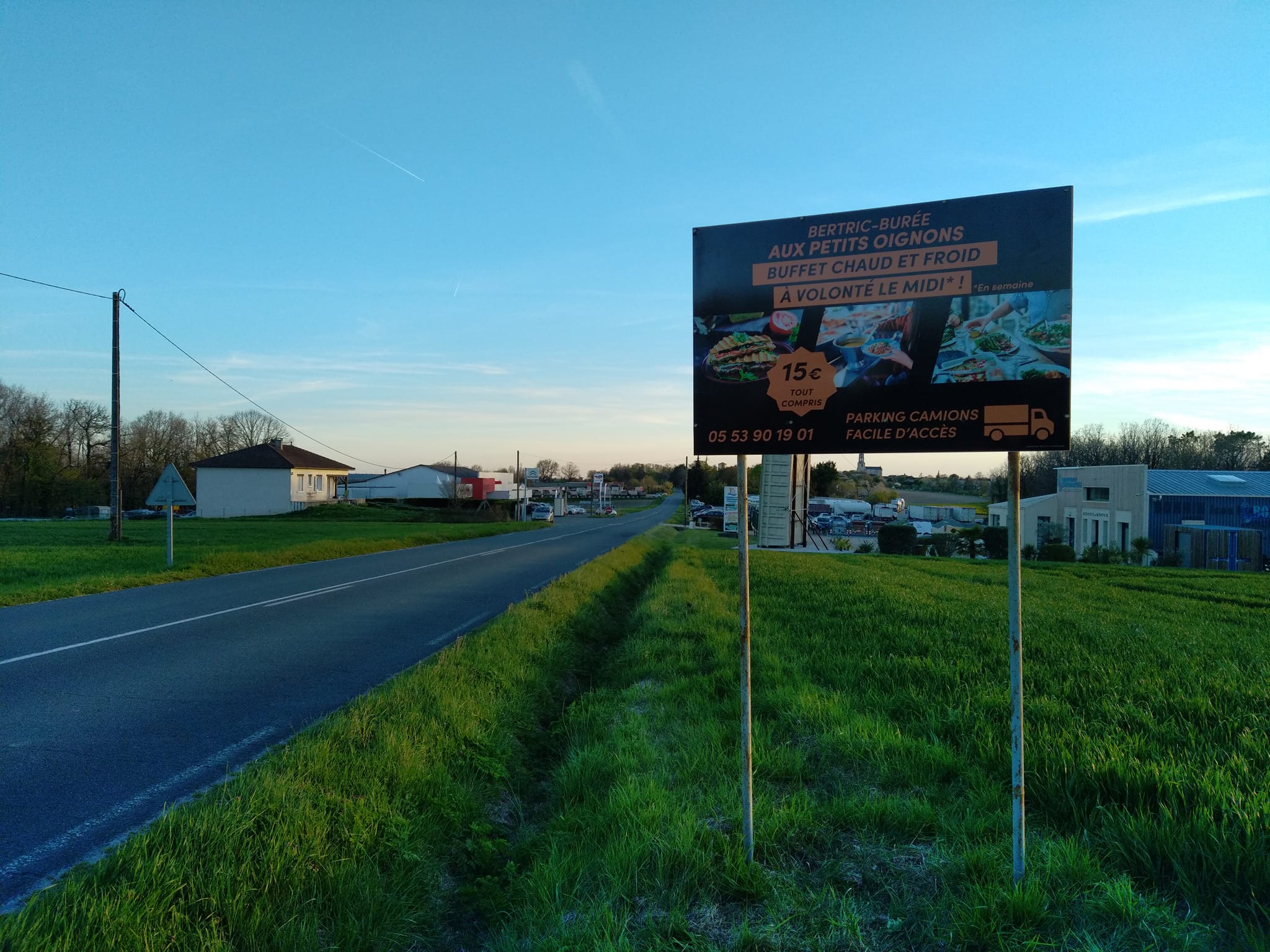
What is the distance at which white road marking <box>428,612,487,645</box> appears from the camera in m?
8.83

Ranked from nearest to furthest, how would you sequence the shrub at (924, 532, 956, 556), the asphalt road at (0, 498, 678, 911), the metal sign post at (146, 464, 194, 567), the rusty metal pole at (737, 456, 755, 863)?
1. the rusty metal pole at (737, 456, 755, 863)
2. the asphalt road at (0, 498, 678, 911)
3. the metal sign post at (146, 464, 194, 567)
4. the shrub at (924, 532, 956, 556)

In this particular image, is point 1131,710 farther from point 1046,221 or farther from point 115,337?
point 115,337

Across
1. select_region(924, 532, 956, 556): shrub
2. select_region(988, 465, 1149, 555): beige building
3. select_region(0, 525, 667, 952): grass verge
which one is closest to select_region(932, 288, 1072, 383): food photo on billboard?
select_region(0, 525, 667, 952): grass verge

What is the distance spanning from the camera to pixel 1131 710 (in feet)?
15.2

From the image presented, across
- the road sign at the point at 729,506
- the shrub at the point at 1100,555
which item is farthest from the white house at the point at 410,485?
the shrub at the point at 1100,555

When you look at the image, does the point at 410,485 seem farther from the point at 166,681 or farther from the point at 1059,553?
the point at 166,681

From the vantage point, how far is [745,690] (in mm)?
3393

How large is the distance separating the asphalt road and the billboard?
3956mm

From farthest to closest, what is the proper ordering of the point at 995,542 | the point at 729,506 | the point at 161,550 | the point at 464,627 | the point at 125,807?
the point at 995,542 < the point at 729,506 < the point at 161,550 < the point at 464,627 < the point at 125,807

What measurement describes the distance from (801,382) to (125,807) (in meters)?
4.44

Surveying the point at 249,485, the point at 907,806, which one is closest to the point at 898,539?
the point at 907,806

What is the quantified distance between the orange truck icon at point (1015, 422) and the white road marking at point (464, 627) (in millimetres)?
7225

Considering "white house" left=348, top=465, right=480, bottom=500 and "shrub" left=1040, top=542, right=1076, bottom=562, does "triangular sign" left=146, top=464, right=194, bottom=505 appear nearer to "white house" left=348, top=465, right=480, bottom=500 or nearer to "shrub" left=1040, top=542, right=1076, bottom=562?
"shrub" left=1040, top=542, right=1076, bottom=562

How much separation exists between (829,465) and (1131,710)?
Result: 61323mm
